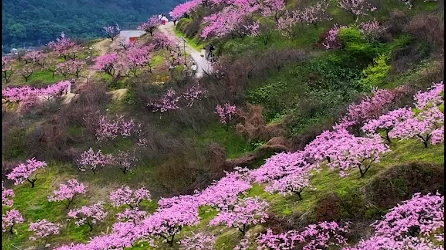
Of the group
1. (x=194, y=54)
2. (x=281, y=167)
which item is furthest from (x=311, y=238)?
(x=194, y=54)

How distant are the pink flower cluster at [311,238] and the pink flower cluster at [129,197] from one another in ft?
43.2

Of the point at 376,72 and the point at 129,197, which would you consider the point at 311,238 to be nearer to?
the point at 129,197

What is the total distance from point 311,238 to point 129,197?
15.3 meters

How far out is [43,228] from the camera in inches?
1028

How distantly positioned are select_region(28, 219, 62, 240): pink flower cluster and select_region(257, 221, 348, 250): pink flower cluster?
15.1 meters

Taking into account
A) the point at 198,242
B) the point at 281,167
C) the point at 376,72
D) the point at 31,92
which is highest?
the point at 31,92

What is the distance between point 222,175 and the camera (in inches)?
1074

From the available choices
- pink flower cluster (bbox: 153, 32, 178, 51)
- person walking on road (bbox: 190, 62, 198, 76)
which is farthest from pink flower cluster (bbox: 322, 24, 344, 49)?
pink flower cluster (bbox: 153, 32, 178, 51)

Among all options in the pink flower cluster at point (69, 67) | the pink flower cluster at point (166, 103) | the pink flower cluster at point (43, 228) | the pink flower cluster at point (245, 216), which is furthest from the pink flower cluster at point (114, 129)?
the pink flower cluster at point (69, 67)

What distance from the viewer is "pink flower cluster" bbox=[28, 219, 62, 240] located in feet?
84.4

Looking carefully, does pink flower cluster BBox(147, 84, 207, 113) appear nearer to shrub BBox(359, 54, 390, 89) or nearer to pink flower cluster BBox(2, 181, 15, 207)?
shrub BBox(359, 54, 390, 89)

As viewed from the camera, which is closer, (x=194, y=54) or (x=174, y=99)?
(x=174, y=99)

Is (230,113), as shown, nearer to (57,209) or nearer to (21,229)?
(57,209)

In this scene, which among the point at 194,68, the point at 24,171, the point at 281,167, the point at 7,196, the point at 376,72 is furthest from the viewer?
the point at 194,68
